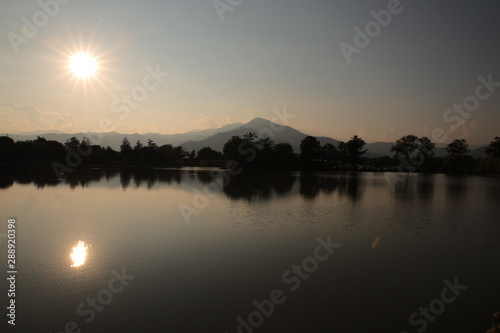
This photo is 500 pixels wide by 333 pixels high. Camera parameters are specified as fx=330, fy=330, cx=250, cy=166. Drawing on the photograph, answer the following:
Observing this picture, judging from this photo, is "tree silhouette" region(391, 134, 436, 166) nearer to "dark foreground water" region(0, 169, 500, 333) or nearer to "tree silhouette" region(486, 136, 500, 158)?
"tree silhouette" region(486, 136, 500, 158)

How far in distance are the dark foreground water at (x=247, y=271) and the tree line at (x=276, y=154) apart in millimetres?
69642

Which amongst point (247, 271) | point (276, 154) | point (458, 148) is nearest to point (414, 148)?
point (458, 148)

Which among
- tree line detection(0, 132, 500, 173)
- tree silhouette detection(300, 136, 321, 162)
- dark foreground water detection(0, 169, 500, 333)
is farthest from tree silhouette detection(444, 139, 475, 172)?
dark foreground water detection(0, 169, 500, 333)

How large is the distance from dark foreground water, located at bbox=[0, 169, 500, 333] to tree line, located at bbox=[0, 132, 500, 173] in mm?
69642

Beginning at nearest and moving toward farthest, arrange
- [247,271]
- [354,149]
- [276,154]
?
1. [247,271]
2. [276,154]
3. [354,149]

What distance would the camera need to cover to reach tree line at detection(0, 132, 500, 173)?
88625 millimetres

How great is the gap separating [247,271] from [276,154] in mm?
82226

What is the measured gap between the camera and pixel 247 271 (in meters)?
10.5

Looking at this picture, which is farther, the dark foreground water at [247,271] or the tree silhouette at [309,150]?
the tree silhouette at [309,150]

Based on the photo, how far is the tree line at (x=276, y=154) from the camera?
8862 cm

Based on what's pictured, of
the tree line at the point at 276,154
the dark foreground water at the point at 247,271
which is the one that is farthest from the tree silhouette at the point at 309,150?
the dark foreground water at the point at 247,271

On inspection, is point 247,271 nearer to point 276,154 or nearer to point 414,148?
point 276,154

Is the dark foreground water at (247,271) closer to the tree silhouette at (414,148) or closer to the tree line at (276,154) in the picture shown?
the tree line at (276,154)

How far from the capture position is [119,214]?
19578mm
